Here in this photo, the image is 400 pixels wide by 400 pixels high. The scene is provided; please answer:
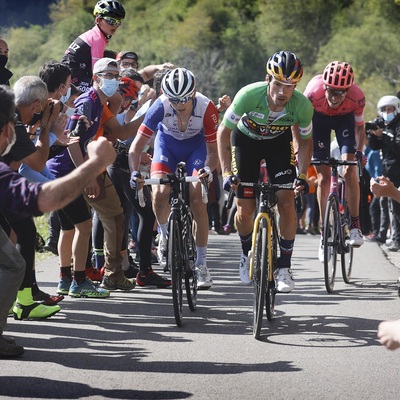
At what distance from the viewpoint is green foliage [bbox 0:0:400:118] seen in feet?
380

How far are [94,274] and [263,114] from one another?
9.97 ft

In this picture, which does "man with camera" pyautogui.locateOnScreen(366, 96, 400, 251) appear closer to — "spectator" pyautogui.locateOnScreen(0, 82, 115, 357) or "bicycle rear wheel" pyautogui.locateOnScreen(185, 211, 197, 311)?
"bicycle rear wheel" pyautogui.locateOnScreen(185, 211, 197, 311)

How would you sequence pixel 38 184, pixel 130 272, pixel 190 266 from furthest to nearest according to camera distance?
pixel 130 272 < pixel 190 266 < pixel 38 184

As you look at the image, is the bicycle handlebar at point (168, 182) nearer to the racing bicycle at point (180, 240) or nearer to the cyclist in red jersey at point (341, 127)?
the racing bicycle at point (180, 240)

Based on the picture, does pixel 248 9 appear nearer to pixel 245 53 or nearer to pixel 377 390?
pixel 245 53

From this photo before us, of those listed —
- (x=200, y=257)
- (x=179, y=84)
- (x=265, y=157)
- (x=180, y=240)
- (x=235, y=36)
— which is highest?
(x=235, y=36)

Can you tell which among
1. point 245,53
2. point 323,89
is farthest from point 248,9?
point 323,89

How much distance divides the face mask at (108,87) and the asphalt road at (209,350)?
2060mm

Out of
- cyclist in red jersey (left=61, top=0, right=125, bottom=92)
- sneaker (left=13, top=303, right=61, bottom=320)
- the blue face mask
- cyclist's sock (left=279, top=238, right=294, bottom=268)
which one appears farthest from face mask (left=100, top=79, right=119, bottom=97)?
the blue face mask

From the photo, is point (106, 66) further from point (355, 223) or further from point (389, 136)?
point (389, 136)

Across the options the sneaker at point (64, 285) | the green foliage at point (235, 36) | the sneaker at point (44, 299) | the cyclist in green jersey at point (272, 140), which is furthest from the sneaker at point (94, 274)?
the green foliage at point (235, 36)

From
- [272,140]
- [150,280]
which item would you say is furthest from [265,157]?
[150,280]

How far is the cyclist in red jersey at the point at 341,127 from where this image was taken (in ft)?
35.9

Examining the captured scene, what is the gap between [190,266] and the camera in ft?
28.3
